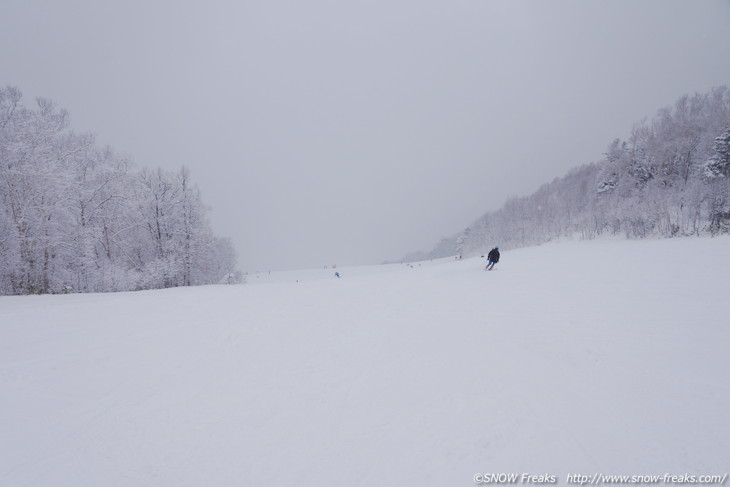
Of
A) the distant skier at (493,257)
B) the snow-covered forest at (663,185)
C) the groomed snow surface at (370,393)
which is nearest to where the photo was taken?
the groomed snow surface at (370,393)

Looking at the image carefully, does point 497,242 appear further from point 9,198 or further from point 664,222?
point 9,198

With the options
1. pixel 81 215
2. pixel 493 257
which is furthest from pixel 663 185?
pixel 81 215

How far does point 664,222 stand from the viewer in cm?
2788

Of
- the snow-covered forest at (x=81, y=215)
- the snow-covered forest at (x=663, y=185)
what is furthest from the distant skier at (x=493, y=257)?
the snow-covered forest at (x=81, y=215)

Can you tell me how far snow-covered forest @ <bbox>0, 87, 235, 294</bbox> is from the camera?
56.1 ft

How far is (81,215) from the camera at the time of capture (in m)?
22.0

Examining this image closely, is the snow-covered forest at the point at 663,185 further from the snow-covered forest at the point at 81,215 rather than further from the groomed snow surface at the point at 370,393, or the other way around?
the snow-covered forest at the point at 81,215

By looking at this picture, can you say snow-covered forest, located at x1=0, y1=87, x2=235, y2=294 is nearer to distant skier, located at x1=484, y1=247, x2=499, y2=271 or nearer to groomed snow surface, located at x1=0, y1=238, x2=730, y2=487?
groomed snow surface, located at x1=0, y1=238, x2=730, y2=487

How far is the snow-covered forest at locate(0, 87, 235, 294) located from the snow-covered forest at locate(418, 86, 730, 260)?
160ft

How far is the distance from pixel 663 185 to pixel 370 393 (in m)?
53.0

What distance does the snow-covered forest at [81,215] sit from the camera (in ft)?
56.1

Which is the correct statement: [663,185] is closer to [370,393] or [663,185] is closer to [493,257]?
[493,257]

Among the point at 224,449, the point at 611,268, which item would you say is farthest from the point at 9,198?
the point at 611,268

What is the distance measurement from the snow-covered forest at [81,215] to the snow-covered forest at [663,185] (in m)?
48.7
